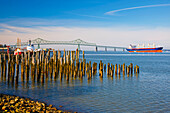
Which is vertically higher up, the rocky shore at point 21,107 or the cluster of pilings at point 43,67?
the cluster of pilings at point 43,67

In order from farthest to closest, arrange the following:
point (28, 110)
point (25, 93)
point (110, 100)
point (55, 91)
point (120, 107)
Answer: point (55, 91)
point (25, 93)
point (110, 100)
point (120, 107)
point (28, 110)

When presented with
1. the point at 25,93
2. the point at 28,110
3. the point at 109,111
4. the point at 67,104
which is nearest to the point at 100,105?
the point at 109,111

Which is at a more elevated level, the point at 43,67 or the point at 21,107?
the point at 43,67

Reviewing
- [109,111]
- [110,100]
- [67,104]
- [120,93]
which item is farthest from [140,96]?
[67,104]

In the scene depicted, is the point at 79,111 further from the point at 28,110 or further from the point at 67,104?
the point at 28,110

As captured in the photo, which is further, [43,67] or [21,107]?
[43,67]

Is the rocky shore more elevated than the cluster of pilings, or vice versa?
the cluster of pilings

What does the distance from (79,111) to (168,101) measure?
6.72 metres

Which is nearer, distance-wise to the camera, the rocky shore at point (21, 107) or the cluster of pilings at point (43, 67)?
the rocky shore at point (21, 107)

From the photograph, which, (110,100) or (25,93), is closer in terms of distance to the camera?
(110,100)

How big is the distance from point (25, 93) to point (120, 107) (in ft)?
24.3

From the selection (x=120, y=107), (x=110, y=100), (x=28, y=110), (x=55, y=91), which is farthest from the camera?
(x=55, y=91)

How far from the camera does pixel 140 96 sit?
49.5 ft

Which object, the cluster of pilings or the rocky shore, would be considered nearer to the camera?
the rocky shore
